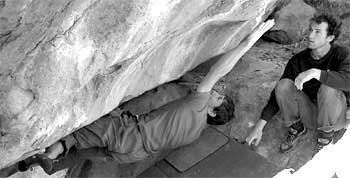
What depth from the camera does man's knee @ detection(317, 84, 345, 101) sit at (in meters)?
4.62

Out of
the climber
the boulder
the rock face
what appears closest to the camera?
the rock face

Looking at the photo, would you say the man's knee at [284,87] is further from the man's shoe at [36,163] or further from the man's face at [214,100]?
the man's shoe at [36,163]

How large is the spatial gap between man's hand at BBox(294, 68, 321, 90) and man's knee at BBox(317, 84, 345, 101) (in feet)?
0.54

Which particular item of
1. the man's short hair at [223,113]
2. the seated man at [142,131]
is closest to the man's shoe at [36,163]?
the seated man at [142,131]

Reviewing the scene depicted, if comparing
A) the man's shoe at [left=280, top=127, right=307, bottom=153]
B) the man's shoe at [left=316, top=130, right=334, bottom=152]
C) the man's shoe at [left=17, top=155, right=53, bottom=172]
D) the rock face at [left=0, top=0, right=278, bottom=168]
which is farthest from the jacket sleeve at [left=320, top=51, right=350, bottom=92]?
the man's shoe at [left=17, top=155, right=53, bottom=172]

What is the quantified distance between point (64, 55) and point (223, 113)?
2311 millimetres

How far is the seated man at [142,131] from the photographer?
4.23 m

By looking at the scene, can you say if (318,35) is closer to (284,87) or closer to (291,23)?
(284,87)

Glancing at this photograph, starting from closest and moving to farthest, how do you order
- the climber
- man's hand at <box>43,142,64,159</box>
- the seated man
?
man's hand at <box>43,142,64,159</box> → the seated man → the climber

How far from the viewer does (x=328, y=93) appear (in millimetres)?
4617

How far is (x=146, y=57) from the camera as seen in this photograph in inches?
167

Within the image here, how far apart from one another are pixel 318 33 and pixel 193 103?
1436 mm

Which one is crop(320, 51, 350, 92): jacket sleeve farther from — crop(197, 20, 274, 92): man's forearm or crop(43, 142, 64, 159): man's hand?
crop(43, 142, 64, 159): man's hand

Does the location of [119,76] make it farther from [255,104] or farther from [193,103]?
[255,104]
